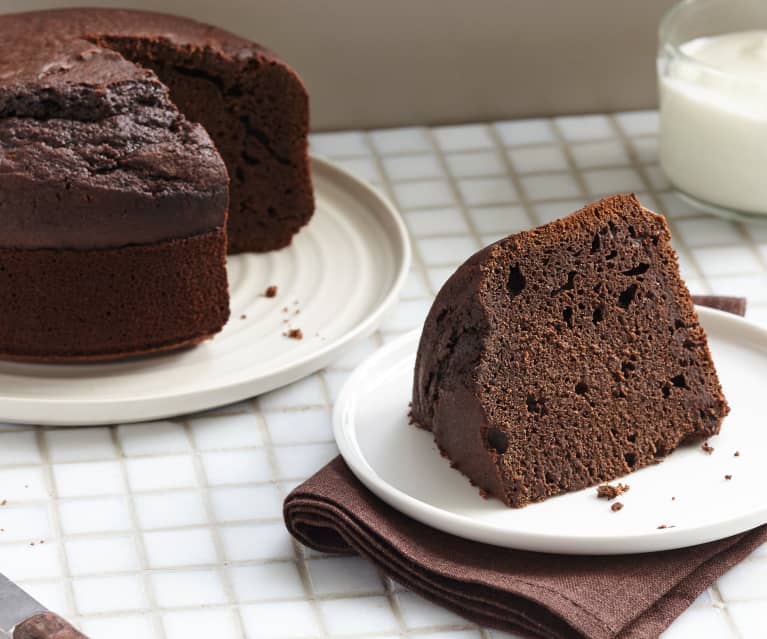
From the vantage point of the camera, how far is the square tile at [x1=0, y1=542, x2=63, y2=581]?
5.62 feet

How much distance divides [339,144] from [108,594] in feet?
4.86

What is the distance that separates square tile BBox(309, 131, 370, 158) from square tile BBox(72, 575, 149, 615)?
1396 mm

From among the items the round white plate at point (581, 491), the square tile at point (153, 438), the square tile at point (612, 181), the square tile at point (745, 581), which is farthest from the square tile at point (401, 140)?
the square tile at point (745, 581)

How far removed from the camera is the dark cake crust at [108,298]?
2.05 meters

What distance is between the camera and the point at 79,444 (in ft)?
6.50

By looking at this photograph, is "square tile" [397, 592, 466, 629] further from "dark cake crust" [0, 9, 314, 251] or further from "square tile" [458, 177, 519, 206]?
"square tile" [458, 177, 519, 206]

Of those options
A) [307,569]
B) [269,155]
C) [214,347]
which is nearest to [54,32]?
[269,155]

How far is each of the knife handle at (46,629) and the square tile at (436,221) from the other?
4.17ft

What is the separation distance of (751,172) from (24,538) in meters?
1.49

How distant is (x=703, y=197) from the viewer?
2.64 meters

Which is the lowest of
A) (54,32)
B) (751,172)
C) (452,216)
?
(452,216)

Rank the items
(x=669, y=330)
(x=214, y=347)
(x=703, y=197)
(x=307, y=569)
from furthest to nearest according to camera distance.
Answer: (x=703, y=197) < (x=214, y=347) < (x=669, y=330) < (x=307, y=569)

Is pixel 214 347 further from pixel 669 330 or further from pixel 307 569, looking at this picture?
pixel 669 330

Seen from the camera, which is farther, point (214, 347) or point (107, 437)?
point (214, 347)
